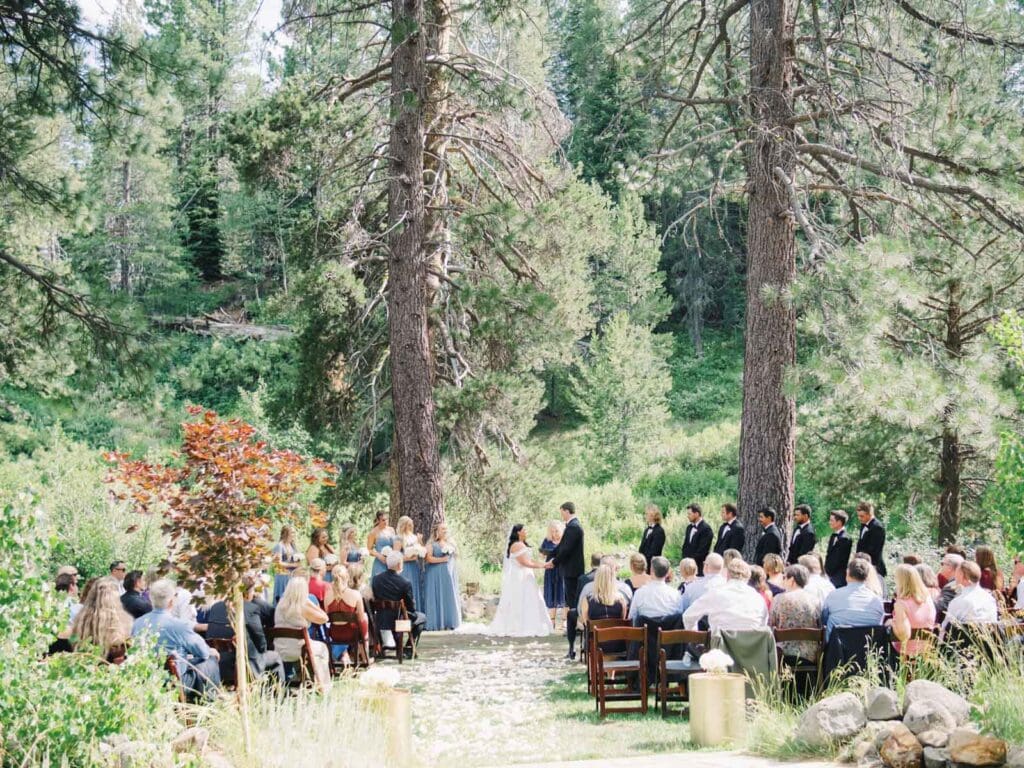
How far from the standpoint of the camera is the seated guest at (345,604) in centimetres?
1144

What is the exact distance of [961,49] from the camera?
41.1 ft

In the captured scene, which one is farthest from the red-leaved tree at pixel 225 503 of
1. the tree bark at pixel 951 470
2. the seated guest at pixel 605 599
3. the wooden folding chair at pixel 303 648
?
the tree bark at pixel 951 470

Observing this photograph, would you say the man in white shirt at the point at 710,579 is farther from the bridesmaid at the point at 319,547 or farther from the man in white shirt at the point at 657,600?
the bridesmaid at the point at 319,547

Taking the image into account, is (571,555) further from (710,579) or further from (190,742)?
(190,742)

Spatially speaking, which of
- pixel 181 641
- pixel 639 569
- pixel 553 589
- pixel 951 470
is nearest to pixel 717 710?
pixel 639 569

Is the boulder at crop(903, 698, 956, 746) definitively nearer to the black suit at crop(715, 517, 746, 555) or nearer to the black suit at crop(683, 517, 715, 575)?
the black suit at crop(715, 517, 746, 555)

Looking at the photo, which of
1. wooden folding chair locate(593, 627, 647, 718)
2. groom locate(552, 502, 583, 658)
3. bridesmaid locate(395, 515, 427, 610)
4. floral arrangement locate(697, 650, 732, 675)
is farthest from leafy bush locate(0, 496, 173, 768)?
groom locate(552, 502, 583, 658)

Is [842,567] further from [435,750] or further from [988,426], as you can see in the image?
[435,750]

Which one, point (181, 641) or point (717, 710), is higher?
point (181, 641)

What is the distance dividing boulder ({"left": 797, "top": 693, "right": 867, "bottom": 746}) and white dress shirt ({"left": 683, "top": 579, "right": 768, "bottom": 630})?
5.34 feet

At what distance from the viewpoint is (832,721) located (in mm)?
Result: 7539

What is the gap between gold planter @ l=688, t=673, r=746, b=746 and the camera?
816 centimetres

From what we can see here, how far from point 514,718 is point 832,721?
8.94ft

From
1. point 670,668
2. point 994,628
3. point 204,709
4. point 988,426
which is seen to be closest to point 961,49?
point 988,426
